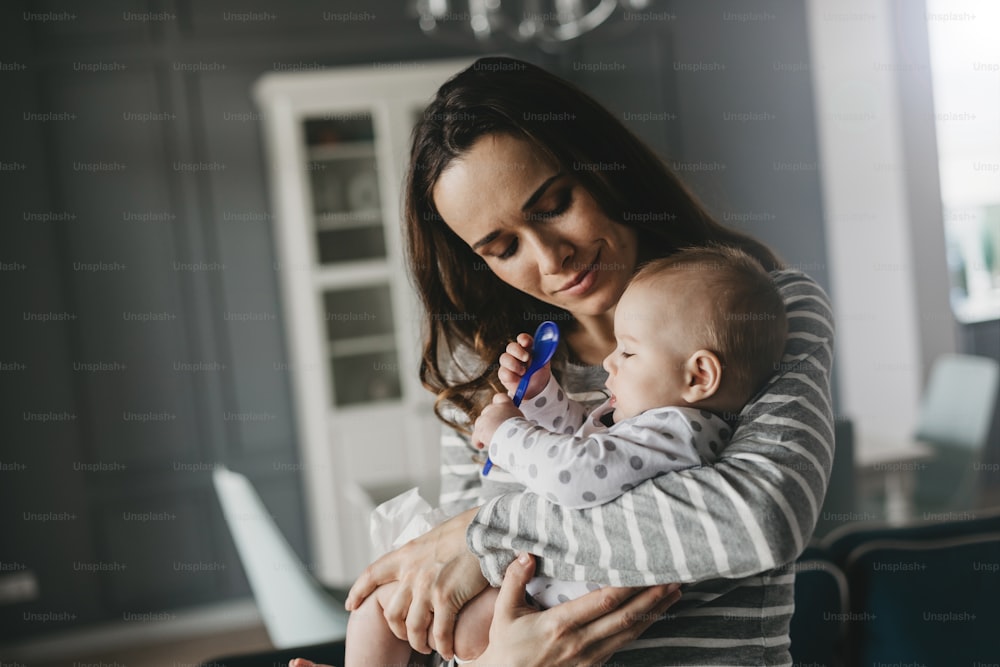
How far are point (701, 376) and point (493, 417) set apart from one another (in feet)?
0.79

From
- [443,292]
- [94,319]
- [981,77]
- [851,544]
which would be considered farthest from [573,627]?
[981,77]

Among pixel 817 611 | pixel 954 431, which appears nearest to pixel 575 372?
pixel 817 611

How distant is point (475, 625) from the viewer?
3.25ft

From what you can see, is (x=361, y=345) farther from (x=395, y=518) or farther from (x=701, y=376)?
(x=701, y=376)

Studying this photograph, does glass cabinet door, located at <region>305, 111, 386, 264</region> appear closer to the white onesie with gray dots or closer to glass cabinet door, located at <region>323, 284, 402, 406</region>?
glass cabinet door, located at <region>323, 284, 402, 406</region>

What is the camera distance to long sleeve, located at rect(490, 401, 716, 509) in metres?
0.88

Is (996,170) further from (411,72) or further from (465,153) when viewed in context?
(465,153)

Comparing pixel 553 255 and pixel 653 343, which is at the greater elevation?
pixel 553 255

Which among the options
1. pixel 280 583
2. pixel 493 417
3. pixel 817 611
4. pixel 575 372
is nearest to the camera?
pixel 493 417

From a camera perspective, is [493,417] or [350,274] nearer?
[493,417]

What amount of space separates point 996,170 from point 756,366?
3.99m

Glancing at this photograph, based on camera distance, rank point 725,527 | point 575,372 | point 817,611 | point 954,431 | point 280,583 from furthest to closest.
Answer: point 954,431 < point 280,583 < point 817,611 < point 575,372 < point 725,527

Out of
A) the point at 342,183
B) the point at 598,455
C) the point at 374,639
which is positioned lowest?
the point at 374,639

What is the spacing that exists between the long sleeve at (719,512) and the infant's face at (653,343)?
0.32ft
